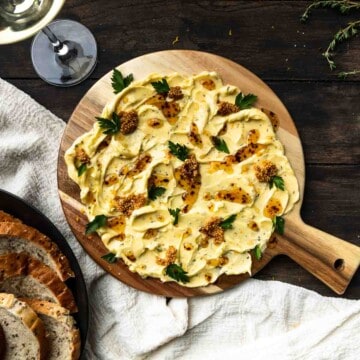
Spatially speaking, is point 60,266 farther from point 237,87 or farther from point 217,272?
point 237,87

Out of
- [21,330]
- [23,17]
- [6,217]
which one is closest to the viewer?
[23,17]

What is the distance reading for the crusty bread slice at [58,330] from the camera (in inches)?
139

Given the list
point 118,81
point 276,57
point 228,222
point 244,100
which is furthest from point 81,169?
point 276,57

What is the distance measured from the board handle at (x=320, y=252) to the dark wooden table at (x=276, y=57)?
0.56ft

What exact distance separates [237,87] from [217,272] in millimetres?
1015

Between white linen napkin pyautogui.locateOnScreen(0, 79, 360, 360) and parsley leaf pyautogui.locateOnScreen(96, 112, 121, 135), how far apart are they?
358 mm

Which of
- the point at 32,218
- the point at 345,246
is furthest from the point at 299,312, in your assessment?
the point at 32,218

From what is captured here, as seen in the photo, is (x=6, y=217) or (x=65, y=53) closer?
(x=6, y=217)

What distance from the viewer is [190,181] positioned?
3.72 m

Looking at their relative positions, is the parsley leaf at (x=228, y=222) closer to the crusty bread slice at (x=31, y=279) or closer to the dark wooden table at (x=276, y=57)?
the dark wooden table at (x=276, y=57)

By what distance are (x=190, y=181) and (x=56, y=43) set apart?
3.50 feet

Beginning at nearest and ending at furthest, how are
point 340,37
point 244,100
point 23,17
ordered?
point 23,17 → point 244,100 → point 340,37

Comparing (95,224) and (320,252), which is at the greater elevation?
(95,224)

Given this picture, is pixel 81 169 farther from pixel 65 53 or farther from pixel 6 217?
pixel 65 53
